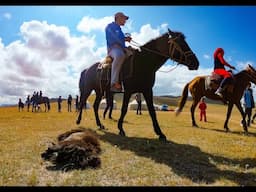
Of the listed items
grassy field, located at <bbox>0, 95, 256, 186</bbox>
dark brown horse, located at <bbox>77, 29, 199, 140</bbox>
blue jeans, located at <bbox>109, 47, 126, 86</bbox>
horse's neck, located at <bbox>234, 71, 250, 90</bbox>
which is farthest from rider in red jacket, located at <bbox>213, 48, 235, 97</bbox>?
blue jeans, located at <bbox>109, 47, 126, 86</bbox>

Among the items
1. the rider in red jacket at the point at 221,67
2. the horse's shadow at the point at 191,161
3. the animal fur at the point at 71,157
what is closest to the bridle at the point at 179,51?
the horse's shadow at the point at 191,161

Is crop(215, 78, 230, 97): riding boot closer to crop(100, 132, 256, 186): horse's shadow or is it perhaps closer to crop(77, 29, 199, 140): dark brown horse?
crop(77, 29, 199, 140): dark brown horse

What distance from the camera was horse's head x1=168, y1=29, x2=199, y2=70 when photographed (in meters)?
9.83

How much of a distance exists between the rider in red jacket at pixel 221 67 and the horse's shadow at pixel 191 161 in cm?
708

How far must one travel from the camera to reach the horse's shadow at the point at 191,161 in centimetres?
572

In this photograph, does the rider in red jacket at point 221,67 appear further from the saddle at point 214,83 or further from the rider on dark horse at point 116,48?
the rider on dark horse at point 116,48

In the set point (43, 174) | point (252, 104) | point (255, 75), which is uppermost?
point (255, 75)

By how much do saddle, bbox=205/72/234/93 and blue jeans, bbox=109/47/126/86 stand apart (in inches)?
285

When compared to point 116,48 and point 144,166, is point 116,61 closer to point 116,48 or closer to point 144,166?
point 116,48

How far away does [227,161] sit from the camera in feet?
23.8

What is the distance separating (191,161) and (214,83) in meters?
9.69

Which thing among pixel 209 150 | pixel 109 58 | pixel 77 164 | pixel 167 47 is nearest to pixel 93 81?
pixel 109 58

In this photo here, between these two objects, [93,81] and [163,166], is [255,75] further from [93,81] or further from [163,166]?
[163,166]

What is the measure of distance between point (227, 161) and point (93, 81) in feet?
25.1
